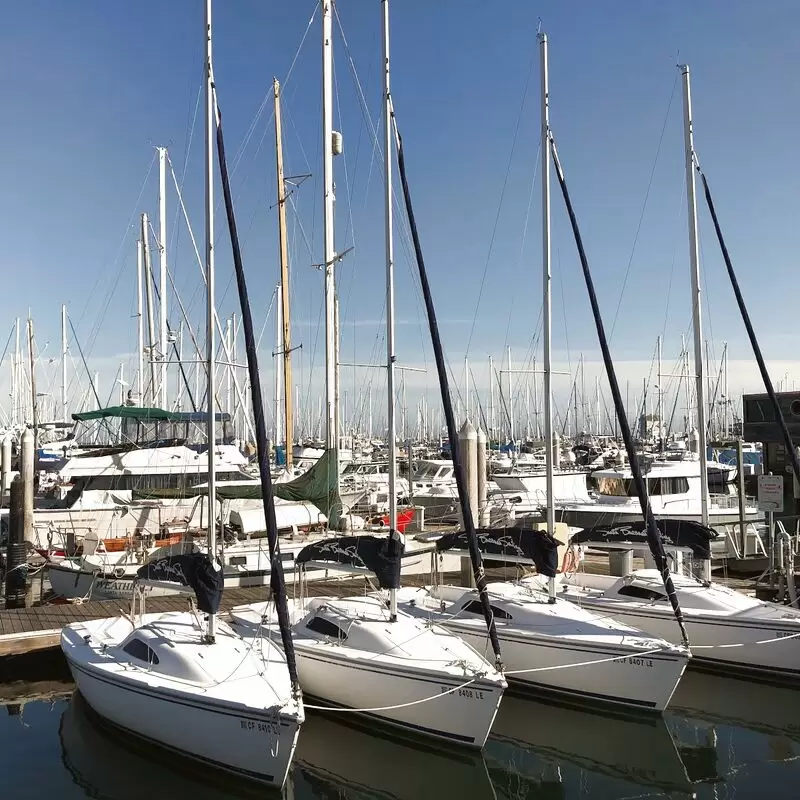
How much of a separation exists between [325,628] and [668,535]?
789 cm

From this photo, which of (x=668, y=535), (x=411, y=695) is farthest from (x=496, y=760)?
(x=668, y=535)

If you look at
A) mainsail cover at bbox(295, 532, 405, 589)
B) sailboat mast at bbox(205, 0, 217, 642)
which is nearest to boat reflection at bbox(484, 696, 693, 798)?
mainsail cover at bbox(295, 532, 405, 589)

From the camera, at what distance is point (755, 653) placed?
1493cm

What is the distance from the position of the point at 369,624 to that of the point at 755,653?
7979mm

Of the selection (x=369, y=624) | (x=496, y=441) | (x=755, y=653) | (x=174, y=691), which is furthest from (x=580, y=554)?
(x=496, y=441)

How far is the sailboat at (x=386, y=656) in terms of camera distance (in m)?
11.8

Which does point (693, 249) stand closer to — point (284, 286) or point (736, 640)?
point (736, 640)

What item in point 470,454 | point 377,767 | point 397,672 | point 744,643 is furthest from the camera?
point 470,454

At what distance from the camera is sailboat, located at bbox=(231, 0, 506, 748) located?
1177 cm

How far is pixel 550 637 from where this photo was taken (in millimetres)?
13922

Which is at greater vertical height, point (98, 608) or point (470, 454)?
point (470, 454)

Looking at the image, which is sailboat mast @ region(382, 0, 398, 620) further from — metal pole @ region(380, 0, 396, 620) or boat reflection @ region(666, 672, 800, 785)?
boat reflection @ region(666, 672, 800, 785)

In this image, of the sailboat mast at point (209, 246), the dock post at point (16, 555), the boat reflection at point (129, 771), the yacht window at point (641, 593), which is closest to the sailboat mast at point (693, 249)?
the yacht window at point (641, 593)

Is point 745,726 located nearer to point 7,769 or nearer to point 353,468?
point 7,769
